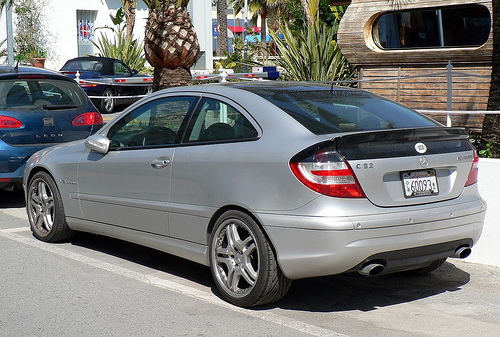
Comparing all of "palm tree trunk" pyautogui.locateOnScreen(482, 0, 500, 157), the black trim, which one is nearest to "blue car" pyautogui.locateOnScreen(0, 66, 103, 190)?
"palm tree trunk" pyautogui.locateOnScreen(482, 0, 500, 157)

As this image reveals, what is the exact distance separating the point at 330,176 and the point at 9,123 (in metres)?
5.26

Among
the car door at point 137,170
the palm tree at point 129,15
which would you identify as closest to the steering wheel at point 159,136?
the car door at point 137,170

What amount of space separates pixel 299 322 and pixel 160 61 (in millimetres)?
8892

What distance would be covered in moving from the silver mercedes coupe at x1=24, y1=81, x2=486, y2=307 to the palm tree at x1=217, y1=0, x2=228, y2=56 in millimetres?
40023

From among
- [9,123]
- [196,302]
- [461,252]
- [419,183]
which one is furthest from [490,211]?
[9,123]

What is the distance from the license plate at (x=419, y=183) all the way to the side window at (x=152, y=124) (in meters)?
1.80

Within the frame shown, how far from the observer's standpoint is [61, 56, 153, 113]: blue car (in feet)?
70.1

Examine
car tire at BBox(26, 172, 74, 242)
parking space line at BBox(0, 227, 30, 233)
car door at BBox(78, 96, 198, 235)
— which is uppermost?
car door at BBox(78, 96, 198, 235)

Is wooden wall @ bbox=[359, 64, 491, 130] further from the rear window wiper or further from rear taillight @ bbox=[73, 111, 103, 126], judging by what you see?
the rear window wiper

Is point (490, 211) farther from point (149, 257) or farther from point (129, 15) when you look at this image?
point (129, 15)

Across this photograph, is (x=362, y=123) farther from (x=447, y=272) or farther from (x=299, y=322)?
(x=447, y=272)

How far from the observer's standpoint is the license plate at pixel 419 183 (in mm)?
4992

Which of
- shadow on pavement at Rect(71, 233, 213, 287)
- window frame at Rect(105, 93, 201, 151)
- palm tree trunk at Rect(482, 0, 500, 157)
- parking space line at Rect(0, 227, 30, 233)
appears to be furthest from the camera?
palm tree trunk at Rect(482, 0, 500, 157)

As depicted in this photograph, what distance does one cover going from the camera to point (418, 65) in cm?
1420
